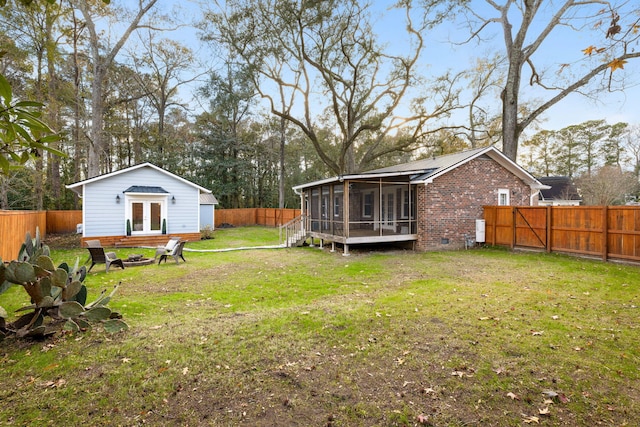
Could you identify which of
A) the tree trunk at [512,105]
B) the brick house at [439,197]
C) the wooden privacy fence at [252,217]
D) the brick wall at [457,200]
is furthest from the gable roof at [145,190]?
the tree trunk at [512,105]

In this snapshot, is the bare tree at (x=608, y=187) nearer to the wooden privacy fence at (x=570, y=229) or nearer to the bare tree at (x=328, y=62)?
the bare tree at (x=328, y=62)

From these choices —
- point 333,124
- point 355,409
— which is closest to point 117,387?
point 355,409

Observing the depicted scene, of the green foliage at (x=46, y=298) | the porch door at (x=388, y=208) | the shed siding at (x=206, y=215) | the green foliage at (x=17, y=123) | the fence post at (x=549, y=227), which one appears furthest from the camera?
the shed siding at (x=206, y=215)

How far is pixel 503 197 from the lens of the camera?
48.5 ft

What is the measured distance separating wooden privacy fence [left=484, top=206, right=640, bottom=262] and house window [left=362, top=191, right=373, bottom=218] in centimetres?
540

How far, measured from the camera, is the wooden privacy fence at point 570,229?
388 inches

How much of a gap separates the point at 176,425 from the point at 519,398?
3.19m

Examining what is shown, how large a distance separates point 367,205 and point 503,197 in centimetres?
641

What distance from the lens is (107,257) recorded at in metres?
9.25

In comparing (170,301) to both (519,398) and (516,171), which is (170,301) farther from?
(516,171)

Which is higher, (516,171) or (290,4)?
(290,4)

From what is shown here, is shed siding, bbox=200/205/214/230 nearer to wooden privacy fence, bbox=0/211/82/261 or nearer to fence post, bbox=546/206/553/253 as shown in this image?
wooden privacy fence, bbox=0/211/82/261

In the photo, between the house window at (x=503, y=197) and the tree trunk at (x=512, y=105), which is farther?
the tree trunk at (x=512, y=105)

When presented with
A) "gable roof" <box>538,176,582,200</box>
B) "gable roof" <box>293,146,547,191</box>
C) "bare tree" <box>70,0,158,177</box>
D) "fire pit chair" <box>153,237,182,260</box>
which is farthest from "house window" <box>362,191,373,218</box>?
"gable roof" <box>538,176,582,200</box>
